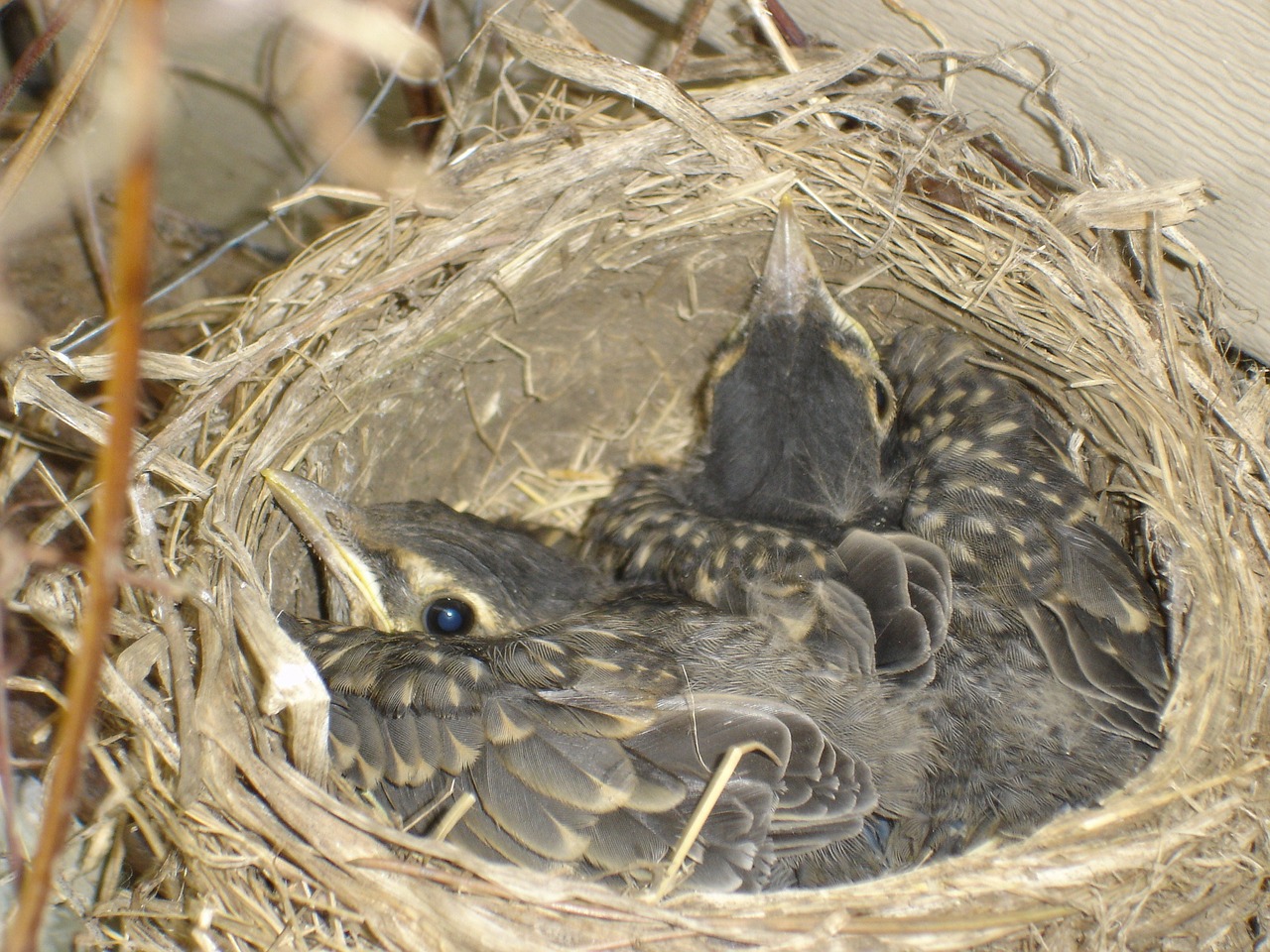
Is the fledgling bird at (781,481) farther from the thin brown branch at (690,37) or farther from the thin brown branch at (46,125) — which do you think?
the thin brown branch at (46,125)

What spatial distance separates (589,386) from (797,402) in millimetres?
593

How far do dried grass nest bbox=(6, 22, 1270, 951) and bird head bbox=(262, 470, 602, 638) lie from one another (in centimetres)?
11

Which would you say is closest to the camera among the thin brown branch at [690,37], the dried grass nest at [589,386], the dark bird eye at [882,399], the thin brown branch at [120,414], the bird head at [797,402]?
the thin brown branch at [120,414]

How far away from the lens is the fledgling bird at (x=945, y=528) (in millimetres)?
1292

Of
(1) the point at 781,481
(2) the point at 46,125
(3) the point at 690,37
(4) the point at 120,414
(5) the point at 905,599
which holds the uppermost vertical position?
(3) the point at 690,37

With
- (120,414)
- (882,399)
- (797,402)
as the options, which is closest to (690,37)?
(797,402)

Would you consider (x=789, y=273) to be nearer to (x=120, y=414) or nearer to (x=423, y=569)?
(x=423, y=569)

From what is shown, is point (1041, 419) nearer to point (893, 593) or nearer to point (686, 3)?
point (893, 593)

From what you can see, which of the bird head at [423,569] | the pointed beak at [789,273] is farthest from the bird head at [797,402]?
the bird head at [423,569]

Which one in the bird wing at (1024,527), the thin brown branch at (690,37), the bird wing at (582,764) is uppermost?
the thin brown branch at (690,37)

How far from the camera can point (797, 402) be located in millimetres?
1635

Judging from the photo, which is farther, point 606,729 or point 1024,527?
point 1024,527

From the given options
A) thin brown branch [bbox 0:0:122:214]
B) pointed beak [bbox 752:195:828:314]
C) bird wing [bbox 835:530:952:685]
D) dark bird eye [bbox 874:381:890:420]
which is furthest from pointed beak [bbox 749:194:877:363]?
thin brown branch [bbox 0:0:122:214]

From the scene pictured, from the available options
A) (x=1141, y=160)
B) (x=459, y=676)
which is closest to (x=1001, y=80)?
(x=1141, y=160)
